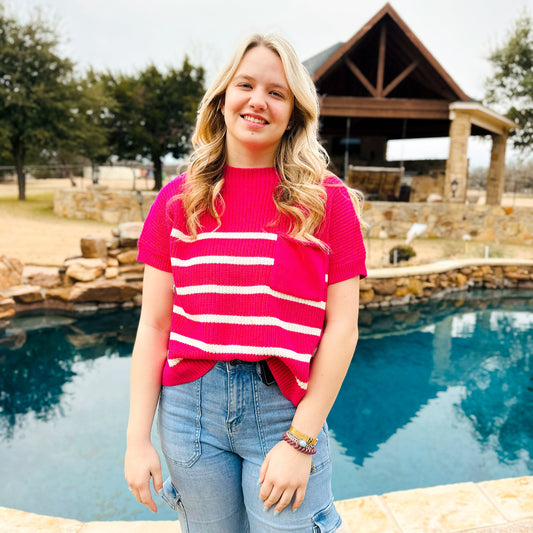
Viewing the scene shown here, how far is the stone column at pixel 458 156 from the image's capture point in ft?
42.3

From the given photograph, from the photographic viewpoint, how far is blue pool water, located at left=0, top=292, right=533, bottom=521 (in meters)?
3.45

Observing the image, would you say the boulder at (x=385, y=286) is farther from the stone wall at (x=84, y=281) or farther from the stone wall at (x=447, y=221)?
the stone wall at (x=447, y=221)

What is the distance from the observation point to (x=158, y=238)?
125cm

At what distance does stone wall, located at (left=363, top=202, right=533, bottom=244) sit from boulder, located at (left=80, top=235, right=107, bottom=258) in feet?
23.7

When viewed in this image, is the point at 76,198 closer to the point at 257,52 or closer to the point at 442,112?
the point at 442,112

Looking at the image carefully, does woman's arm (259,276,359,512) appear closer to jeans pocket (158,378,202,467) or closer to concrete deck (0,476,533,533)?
jeans pocket (158,378,202,467)

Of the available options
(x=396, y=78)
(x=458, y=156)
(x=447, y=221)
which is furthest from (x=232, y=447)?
(x=458, y=156)

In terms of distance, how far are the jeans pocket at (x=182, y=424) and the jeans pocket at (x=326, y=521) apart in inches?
12.7

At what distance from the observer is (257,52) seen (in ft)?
3.84

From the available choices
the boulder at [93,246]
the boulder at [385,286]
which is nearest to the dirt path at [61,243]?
the boulder at [385,286]

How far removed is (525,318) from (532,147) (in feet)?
55.2

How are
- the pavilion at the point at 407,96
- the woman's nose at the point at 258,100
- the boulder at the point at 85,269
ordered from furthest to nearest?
1. the pavilion at the point at 407,96
2. the boulder at the point at 85,269
3. the woman's nose at the point at 258,100

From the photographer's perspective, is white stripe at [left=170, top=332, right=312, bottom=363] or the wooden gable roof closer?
white stripe at [left=170, top=332, right=312, bottom=363]

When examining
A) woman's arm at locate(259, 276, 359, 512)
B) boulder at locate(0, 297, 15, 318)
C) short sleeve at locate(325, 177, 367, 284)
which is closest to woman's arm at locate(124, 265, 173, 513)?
woman's arm at locate(259, 276, 359, 512)
